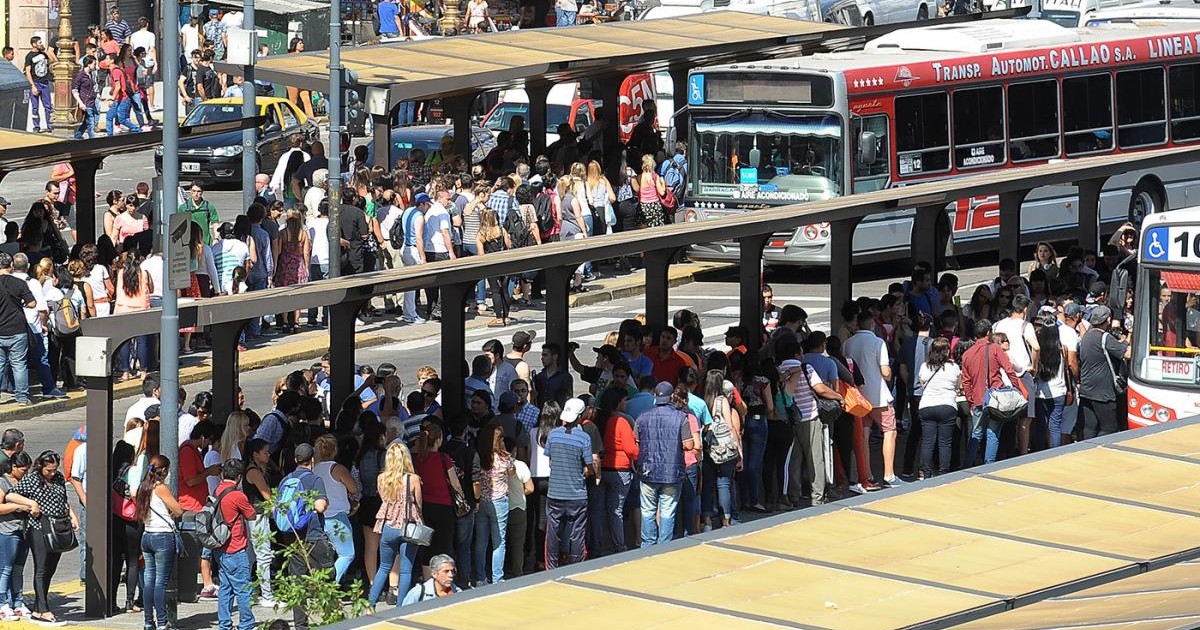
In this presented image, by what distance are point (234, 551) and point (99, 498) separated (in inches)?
47.0

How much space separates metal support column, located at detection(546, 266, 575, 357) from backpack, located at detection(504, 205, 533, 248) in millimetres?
6828

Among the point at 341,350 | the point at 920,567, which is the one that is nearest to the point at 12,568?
the point at 341,350

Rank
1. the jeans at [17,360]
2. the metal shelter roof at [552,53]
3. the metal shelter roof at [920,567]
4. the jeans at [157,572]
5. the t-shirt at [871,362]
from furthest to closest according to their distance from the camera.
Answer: the metal shelter roof at [552,53] < the jeans at [17,360] < the t-shirt at [871,362] < the jeans at [157,572] < the metal shelter roof at [920,567]

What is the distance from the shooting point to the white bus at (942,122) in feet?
A: 90.1

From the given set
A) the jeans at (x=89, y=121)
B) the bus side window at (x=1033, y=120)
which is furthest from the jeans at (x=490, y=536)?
the jeans at (x=89, y=121)

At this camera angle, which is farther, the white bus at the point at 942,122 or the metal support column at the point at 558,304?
the white bus at the point at 942,122

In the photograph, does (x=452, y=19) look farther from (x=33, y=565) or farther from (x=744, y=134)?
(x=33, y=565)

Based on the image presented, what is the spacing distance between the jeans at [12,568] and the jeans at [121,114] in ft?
86.3

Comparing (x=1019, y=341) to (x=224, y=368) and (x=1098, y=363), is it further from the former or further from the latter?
(x=224, y=368)

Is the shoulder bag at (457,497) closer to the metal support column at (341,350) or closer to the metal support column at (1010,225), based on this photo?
the metal support column at (341,350)

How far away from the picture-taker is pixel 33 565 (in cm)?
1747

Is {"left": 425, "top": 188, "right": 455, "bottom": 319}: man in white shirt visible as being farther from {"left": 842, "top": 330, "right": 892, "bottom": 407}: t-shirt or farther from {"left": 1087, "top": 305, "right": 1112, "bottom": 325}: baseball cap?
{"left": 1087, "top": 305, "right": 1112, "bottom": 325}: baseball cap

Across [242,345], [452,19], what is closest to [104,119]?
[452,19]

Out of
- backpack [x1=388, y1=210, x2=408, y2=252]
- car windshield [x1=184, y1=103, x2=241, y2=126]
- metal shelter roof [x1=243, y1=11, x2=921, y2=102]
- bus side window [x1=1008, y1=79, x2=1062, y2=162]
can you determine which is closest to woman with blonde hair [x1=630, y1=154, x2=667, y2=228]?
metal shelter roof [x1=243, y1=11, x2=921, y2=102]
